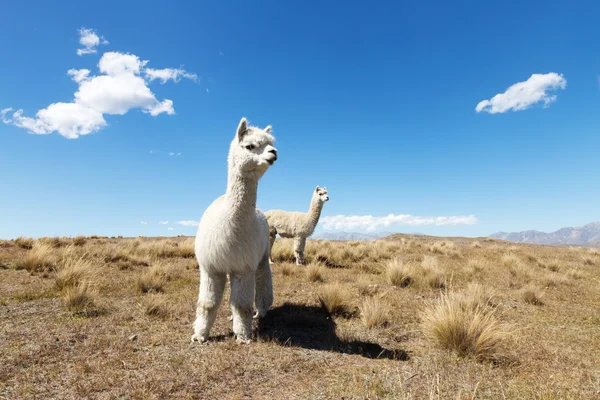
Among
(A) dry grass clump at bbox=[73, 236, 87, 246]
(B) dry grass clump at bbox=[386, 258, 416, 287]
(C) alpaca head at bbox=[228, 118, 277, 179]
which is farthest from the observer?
(A) dry grass clump at bbox=[73, 236, 87, 246]

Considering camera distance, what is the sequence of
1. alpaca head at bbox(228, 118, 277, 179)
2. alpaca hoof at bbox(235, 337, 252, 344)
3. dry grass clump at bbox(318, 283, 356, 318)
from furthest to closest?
1. dry grass clump at bbox(318, 283, 356, 318)
2. alpaca hoof at bbox(235, 337, 252, 344)
3. alpaca head at bbox(228, 118, 277, 179)

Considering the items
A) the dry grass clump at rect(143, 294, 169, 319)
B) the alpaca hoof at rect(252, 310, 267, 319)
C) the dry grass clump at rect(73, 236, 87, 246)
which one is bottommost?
the alpaca hoof at rect(252, 310, 267, 319)

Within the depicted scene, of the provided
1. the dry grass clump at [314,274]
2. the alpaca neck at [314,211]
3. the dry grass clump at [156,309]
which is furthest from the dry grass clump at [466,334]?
the alpaca neck at [314,211]

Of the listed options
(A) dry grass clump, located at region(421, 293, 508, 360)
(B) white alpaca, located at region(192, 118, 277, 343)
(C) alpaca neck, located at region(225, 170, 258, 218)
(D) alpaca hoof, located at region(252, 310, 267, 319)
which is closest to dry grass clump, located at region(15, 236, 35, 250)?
(D) alpaca hoof, located at region(252, 310, 267, 319)

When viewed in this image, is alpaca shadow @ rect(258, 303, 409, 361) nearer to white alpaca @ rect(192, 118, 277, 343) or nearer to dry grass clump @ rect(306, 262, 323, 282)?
white alpaca @ rect(192, 118, 277, 343)

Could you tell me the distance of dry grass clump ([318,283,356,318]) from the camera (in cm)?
615

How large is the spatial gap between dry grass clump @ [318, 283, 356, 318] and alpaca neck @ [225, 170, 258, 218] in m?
2.78

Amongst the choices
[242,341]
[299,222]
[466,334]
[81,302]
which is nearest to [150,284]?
[81,302]

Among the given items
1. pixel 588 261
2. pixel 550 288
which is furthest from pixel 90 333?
pixel 588 261

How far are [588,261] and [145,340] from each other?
19211 millimetres

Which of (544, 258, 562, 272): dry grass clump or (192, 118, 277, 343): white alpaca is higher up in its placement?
(192, 118, 277, 343): white alpaca

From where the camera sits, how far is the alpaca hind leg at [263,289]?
5.70m

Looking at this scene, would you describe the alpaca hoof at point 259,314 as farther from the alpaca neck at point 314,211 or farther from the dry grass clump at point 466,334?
the alpaca neck at point 314,211

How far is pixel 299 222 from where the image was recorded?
11.8 meters
